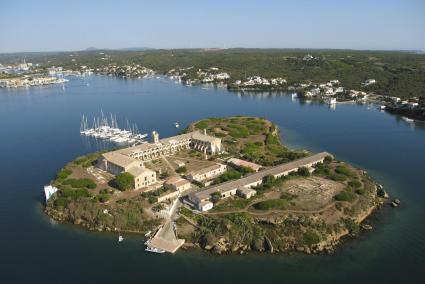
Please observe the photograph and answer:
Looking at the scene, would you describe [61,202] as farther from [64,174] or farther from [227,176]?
[227,176]

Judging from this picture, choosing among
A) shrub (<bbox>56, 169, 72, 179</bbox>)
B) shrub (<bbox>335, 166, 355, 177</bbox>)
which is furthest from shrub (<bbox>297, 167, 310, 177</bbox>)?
shrub (<bbox>56, 169, 72, 179</bbox>)

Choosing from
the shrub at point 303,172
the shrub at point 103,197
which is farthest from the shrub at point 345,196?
the shrub at point 103,197

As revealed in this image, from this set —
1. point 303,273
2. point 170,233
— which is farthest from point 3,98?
point 303,273

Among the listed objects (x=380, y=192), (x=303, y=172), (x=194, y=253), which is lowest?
(x=194, y=253)

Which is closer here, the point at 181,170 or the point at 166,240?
the point at 166,240

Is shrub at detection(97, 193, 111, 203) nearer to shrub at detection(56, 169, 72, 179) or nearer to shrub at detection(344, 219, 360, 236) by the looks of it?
shrub at detection(56, 169, 72, 179)

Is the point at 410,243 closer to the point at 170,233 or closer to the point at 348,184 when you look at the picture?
the point at 348,184

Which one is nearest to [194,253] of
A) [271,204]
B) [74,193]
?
[271,204]
